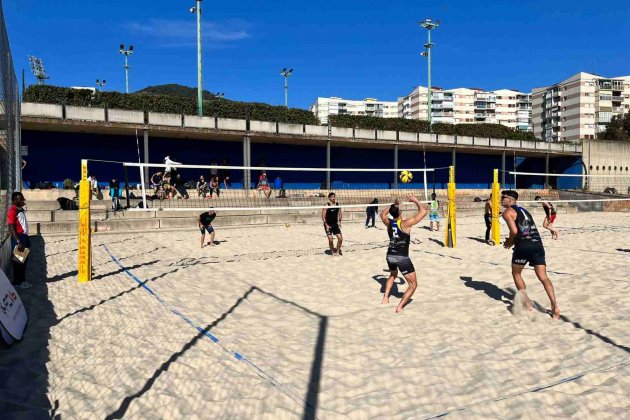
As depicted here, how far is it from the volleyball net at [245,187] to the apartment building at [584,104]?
72.4 meters

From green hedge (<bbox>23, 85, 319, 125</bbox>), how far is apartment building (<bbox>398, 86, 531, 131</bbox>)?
97.5 m

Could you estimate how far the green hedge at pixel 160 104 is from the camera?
2288 cm

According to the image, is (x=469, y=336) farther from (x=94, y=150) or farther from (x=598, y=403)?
(x=94, y=150)

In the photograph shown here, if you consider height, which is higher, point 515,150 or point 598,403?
point 515,150

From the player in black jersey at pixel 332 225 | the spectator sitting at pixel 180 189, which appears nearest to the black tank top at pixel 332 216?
the player in black jersey at pixel 332 225

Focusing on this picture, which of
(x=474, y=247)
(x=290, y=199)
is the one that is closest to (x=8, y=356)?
(x=474, y=247)

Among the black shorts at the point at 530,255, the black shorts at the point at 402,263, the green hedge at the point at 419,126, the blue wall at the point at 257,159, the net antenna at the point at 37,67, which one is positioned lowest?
the black shorts at the point at 402,263

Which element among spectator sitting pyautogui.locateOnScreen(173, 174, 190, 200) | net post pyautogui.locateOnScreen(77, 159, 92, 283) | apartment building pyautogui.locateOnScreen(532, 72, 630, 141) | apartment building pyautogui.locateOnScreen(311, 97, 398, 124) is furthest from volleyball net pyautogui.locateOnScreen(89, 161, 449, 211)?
apartment building pyautogui.locateOnScreen(311, 97, 398, 124)

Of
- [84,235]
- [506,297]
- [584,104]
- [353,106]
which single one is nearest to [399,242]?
[506,297]

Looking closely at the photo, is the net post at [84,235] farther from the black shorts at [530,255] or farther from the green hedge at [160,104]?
the green hedge at [160,104]

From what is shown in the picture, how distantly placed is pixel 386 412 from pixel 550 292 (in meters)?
3.20

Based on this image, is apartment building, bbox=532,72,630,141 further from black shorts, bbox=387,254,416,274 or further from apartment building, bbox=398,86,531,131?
black shorts, bbox=387,254,416,274

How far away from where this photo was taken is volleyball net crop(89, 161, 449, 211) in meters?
17.5

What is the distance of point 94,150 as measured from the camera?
23375mm
